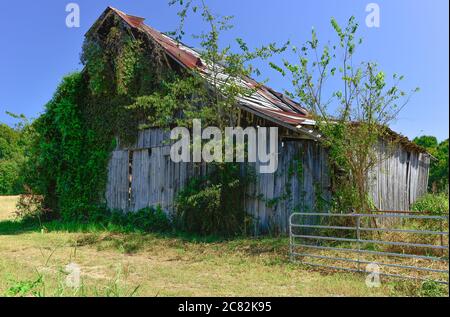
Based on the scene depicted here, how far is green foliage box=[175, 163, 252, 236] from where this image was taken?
11133mm

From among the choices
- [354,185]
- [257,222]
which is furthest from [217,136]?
[354,185]

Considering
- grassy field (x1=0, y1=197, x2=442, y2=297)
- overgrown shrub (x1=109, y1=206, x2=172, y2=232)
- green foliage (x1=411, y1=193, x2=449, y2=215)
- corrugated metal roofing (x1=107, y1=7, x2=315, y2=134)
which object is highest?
corrugated metal roofing (x1=107, y1=7, x2=315, y2=134)

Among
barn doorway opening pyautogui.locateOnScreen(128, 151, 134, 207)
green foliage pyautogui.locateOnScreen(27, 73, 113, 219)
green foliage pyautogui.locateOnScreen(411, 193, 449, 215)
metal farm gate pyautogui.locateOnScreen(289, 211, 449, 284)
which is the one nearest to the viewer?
metal farm gate pyautogui.locateOnScreen(289, 211, 449, 284)

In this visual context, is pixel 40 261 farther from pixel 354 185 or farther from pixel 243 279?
pixel 354 185

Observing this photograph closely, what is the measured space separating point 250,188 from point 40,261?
5442mm

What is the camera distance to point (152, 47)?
1382cm

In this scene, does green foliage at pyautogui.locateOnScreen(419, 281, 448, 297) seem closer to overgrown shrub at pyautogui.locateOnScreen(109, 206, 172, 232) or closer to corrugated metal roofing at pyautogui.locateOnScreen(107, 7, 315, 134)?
corrugated metal roofing at pyautogui.locateOnScreen(107, 7, 315, 134)

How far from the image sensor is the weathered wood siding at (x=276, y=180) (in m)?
10.9

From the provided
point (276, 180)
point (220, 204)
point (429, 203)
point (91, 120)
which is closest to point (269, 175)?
point (276, 180)

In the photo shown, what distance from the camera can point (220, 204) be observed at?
1115 centimetres

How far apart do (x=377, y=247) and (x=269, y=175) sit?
3.63 metres

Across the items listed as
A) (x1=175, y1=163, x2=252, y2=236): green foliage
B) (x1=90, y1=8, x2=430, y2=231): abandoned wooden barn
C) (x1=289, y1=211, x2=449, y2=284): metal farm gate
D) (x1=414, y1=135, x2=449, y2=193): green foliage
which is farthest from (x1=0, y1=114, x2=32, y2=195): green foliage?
(x1=414, y1=135, x2=449, y2=193): green foliage

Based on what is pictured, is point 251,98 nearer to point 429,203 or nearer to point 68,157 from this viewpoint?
point 429,203

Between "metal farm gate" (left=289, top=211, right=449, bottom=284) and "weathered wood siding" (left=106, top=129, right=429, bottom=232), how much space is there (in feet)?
2.23
